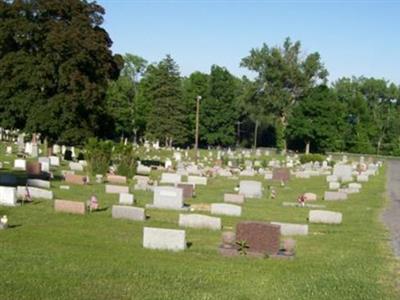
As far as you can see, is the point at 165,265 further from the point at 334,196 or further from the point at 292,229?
the point at 334,196

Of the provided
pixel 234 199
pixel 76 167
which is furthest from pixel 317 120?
pixel 234 199

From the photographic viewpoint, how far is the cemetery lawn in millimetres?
11539

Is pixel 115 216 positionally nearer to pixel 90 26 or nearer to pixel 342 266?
pixel 342 266

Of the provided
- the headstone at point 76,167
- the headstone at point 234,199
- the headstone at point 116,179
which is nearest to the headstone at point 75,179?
the headstone at point 116,179

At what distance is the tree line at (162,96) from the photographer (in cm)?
4638

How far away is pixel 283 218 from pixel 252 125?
96.5 m

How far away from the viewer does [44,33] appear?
156 feet

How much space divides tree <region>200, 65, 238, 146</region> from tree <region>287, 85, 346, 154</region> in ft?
37.3

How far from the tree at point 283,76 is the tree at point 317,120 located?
2.37 metres

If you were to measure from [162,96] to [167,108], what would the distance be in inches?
87.1

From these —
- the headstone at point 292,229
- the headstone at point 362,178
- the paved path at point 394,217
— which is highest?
the headstone at point 362,178

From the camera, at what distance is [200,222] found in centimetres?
2050

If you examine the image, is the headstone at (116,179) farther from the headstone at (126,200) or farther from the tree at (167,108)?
the tree at (167,108)

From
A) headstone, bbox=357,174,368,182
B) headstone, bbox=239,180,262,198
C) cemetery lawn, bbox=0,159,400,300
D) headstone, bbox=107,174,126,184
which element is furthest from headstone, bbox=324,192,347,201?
headstone, bbox=357,174,368,182
